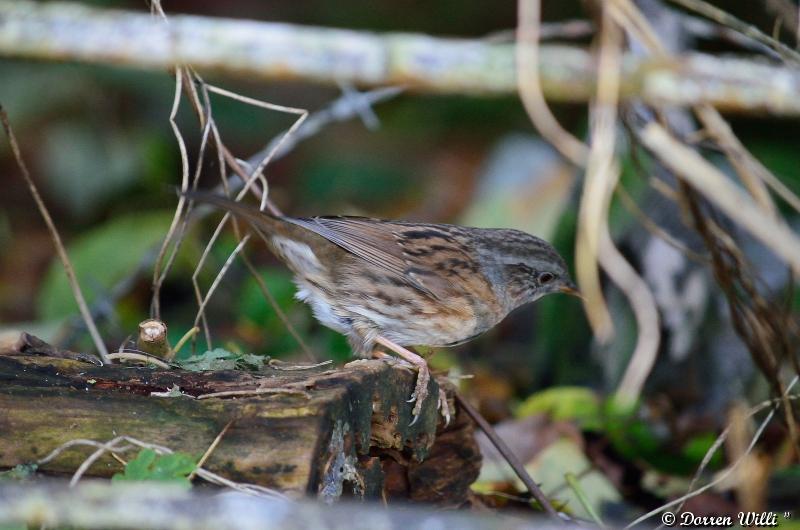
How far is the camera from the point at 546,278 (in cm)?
532

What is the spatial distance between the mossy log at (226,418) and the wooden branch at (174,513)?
0.71m

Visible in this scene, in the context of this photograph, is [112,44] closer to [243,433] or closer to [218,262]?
[243,433]

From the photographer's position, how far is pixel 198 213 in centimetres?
556

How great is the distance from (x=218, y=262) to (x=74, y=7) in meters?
4.98

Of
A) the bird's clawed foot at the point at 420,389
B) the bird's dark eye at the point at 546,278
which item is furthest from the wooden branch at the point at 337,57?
the bird's dark eye at the point at 546,278

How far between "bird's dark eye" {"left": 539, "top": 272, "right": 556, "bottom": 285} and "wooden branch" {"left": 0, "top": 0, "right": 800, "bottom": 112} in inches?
117

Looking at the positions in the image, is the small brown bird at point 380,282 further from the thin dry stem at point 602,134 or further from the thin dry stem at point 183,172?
the thin dry stem at point 602,134

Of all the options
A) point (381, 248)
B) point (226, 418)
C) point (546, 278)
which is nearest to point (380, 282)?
point (381, 248)

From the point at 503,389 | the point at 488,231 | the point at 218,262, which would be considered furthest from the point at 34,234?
the point at 488,231

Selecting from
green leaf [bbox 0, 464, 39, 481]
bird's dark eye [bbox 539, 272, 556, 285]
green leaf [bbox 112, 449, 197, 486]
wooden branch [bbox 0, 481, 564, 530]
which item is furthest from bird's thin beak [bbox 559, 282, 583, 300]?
wooden branch [bbox 0, 481, 564, 530]

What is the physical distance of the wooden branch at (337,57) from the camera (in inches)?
87.5

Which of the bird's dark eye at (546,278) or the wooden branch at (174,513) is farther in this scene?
the bird's dark eye at (546,278)

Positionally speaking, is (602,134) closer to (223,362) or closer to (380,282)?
(223,362)

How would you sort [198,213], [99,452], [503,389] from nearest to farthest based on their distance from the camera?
[99,452] < [198,213] < [503,389]
